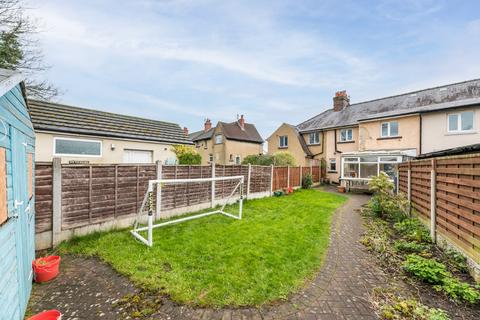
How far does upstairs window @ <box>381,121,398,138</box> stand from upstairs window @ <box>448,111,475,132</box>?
3.18 meters

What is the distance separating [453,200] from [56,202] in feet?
30.9

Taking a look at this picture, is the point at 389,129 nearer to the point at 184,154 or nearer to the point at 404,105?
the point at 404,105

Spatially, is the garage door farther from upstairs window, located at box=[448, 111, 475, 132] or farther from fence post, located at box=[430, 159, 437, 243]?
upstairs window, located at box=[448, 111, 475, 132]

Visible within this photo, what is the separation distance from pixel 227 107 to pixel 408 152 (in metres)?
25.3

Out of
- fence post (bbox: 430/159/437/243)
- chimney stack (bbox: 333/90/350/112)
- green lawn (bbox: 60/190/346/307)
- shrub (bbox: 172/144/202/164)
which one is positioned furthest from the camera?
chimney stack (bbox: 333/90/350/112)

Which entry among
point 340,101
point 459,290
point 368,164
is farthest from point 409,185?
point 340,101

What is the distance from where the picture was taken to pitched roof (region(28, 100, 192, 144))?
9670mm

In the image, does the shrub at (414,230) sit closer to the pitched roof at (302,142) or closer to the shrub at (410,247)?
the shrub at (410,247)

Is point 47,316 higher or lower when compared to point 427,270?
higher

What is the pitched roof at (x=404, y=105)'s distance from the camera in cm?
1554

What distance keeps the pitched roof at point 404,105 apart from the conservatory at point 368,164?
11.3 ft

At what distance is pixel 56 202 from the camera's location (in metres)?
5.20

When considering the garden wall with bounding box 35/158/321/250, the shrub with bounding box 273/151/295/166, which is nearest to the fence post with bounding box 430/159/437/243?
the garden wall with bounding box 35/158/321/250

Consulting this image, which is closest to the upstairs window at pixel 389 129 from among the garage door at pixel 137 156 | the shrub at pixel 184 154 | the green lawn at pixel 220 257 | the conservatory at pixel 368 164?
the conservatory at pixel 368 164
